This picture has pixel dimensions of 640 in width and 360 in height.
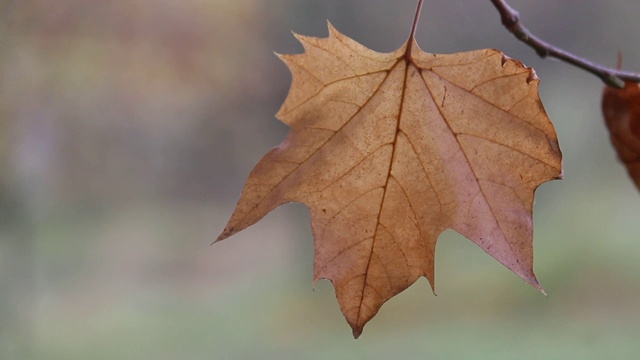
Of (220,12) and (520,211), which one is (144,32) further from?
(520,211)

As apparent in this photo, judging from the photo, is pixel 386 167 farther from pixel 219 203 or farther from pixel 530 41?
pixel 219 203

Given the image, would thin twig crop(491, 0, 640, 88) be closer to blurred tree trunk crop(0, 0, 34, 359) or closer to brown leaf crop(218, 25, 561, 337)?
brown leaf crop(218, 25, 561, 337)

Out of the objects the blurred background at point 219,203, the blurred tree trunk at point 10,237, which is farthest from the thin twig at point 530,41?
the blurred tree trunk at point 10,237

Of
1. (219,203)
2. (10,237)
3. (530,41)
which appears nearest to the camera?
(530,41)

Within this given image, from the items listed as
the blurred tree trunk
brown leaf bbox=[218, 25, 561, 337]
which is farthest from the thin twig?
the blurred tree trunk

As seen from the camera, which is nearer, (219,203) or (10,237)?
(10,237)

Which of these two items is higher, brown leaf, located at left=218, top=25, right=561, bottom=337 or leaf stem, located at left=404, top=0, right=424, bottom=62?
leaf stem, located at left=404, top=0, right=424, bottom=62

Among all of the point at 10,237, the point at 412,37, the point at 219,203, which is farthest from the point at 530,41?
the point at 219,203
